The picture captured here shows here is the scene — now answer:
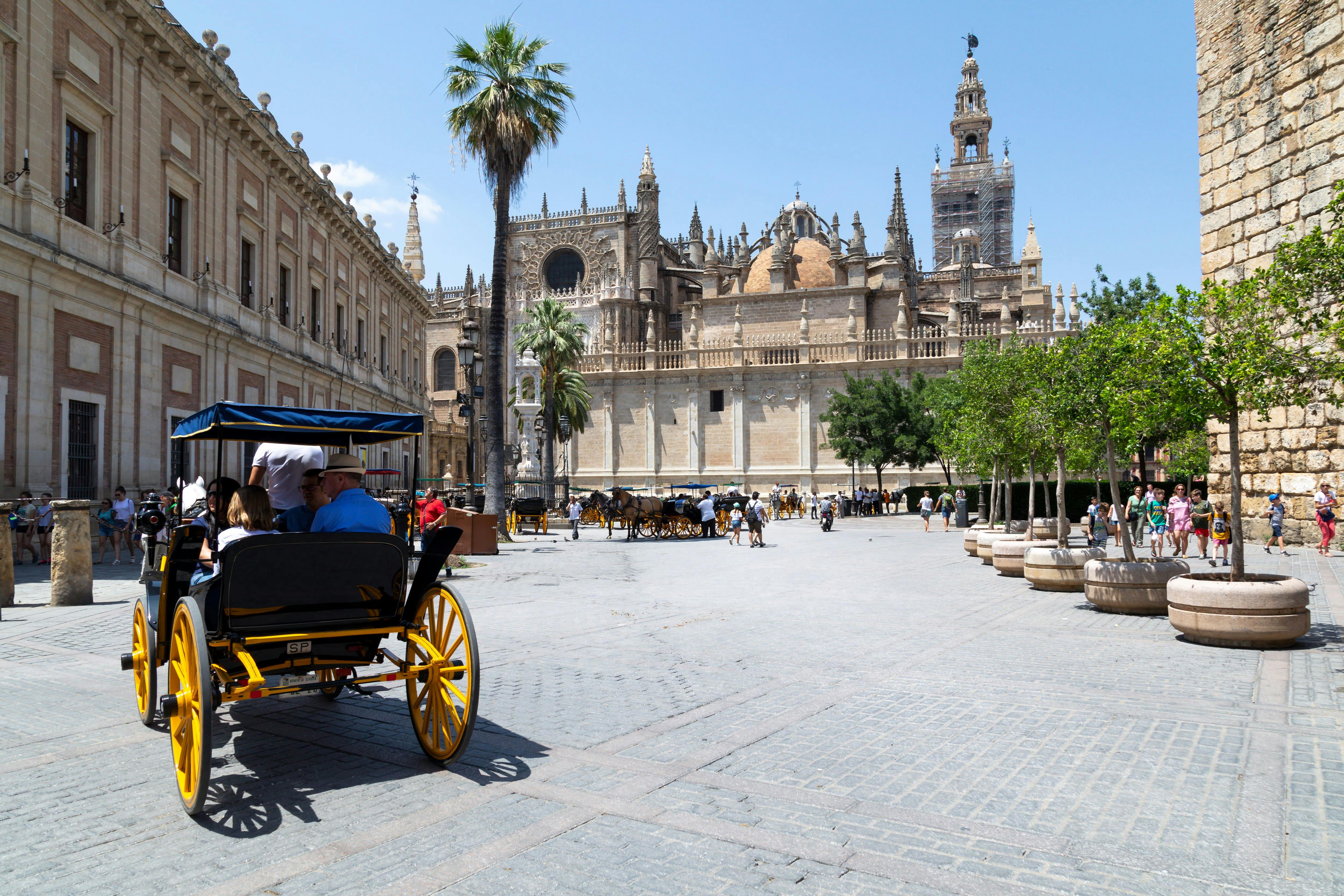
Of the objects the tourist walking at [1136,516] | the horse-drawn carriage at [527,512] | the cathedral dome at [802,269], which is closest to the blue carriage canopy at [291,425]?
the tourist walking at [1136,516]

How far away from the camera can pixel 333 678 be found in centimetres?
554

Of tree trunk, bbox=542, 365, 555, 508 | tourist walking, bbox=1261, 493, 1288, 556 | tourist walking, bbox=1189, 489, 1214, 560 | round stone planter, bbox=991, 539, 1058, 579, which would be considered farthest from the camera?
tree trunk, bbox=542, 365, 555, 508

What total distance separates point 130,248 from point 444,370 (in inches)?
2058

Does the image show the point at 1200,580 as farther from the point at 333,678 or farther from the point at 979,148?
the point at 979,148

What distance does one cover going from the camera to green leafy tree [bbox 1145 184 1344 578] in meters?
7.06

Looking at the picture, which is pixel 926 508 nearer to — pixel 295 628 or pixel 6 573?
pixel 6 573

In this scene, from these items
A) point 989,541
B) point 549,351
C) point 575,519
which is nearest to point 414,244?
point 549,351

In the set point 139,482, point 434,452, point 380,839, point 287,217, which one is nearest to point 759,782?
point 380,839

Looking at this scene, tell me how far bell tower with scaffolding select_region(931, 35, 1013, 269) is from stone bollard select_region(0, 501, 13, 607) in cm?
8670

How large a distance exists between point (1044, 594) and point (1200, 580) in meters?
3.66

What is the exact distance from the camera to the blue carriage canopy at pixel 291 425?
5.09 metres

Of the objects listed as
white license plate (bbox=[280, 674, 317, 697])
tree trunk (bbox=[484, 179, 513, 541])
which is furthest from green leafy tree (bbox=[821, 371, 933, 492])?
white license plate (bbox=[280, 674, 317, 697])

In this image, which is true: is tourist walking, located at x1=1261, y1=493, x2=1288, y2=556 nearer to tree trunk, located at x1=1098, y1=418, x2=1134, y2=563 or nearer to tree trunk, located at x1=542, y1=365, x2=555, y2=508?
tree trunk, located at x1=1098, y1=418, x2=1134, y2=563

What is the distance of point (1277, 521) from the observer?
1559cm
